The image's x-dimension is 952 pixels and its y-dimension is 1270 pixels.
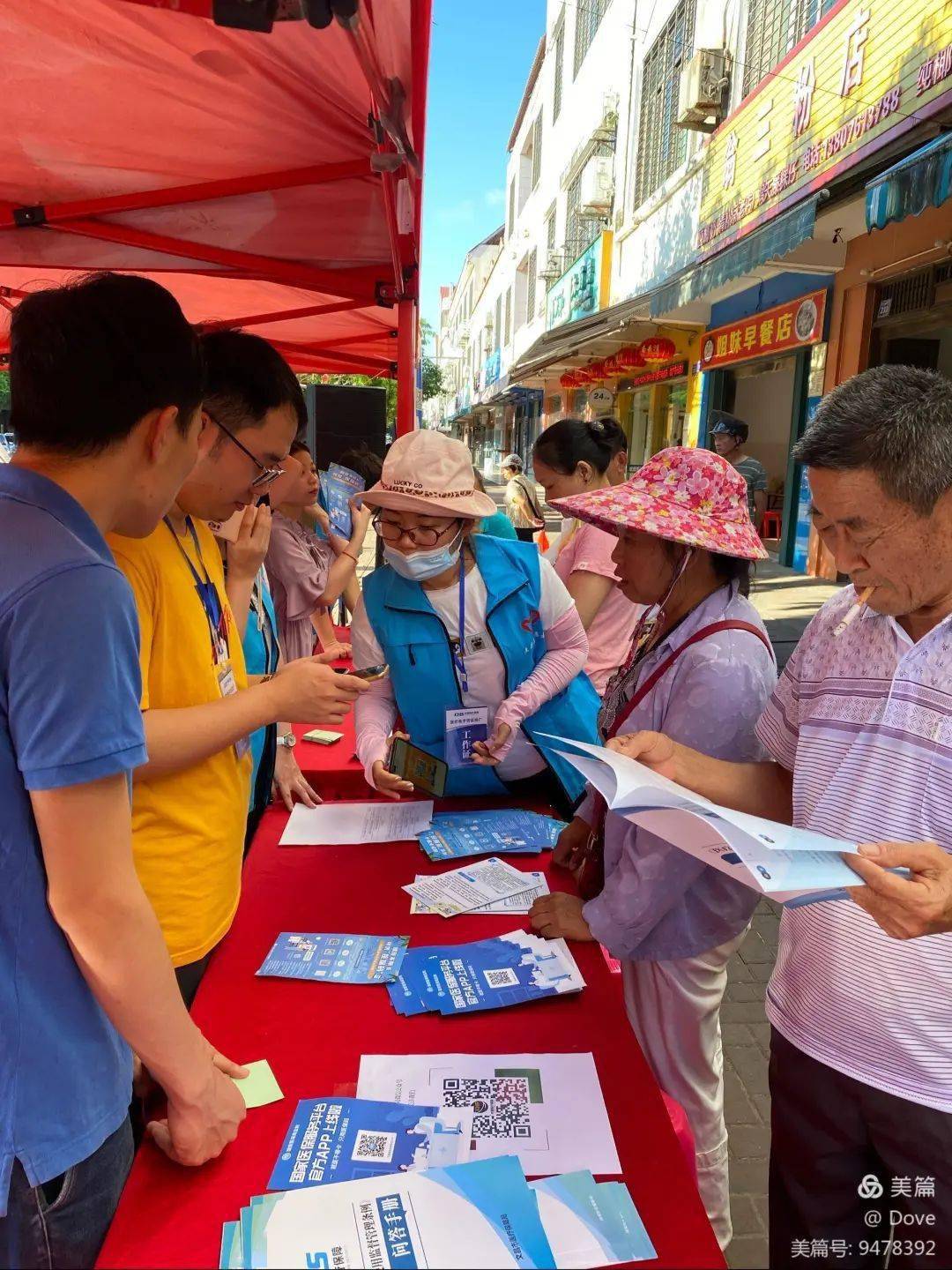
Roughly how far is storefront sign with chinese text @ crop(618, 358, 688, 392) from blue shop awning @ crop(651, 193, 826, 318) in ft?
13.4

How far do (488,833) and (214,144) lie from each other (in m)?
2.09

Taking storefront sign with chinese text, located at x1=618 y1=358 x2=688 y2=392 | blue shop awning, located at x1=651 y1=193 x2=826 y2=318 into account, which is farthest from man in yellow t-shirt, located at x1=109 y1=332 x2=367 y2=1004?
storefront sign with chinese text, located at x1=618 y1=358 x2=688 y2=392

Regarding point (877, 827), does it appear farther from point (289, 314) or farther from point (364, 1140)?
point (289, 314)

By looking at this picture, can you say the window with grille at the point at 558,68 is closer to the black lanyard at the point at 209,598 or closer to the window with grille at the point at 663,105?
the window with grille at the point at 663,105

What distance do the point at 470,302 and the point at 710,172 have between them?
155ft

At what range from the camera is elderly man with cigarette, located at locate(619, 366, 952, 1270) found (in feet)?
3.69

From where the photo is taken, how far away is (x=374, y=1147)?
40.0 inches

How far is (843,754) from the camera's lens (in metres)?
1.25

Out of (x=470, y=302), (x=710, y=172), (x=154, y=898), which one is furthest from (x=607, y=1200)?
(x=470, y=302)

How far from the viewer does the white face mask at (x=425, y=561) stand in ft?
6.46

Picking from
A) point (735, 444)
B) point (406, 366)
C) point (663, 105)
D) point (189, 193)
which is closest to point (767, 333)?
point (735, 444)

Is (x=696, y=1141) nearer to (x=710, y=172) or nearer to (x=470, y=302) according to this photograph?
(x=710, y=172)

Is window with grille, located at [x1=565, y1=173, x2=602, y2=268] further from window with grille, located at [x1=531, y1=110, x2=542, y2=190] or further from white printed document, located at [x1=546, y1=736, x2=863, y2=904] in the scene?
white printed document, located at [x1=546, y1=736, x2=863, y2=904]

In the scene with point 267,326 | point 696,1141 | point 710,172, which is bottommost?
point 696,1141
